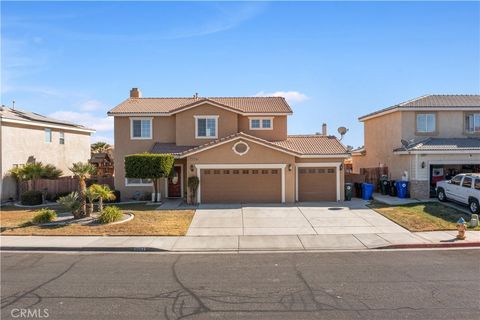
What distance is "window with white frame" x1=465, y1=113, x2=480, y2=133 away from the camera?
76.1ft

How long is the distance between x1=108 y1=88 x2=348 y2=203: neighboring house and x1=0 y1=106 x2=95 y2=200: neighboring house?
6.30 meters

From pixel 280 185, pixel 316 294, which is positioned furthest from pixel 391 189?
pixel 316 294

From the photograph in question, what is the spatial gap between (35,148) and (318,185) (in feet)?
64.4

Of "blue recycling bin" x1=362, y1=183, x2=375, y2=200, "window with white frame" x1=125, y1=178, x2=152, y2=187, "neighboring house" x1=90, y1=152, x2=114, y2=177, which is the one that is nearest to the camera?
"blue recycling bin" x1=362, y1=183, x2=375, y2=200

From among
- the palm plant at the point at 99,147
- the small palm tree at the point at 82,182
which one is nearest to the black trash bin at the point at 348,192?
the small palm tree at the point at 82,182

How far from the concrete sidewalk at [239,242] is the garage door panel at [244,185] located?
23.3 feet

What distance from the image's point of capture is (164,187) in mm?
23547

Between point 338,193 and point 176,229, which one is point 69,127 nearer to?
point 176,229

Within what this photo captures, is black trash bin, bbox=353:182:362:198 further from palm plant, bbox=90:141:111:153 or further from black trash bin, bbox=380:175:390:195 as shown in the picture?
palm plant, bbox=90:141:111:153

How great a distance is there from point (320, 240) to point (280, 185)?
25.8 ft

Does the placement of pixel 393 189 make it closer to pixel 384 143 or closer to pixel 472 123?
pixel 384 143

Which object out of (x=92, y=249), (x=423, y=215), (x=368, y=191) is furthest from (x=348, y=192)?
(x=92, y=249)

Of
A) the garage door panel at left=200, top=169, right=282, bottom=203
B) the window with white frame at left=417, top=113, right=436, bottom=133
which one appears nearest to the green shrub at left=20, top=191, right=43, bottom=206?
the garage door panel at left=200, top=169, right=282, bottom=203
